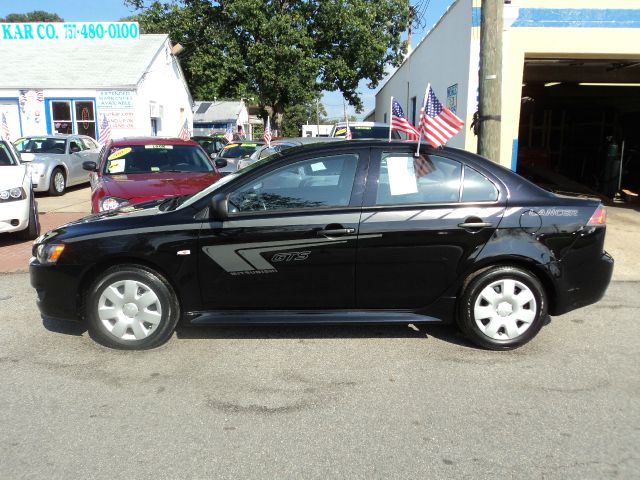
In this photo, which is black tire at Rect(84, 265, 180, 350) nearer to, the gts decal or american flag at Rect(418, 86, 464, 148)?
the gts decal

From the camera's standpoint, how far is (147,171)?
7859 millimetres

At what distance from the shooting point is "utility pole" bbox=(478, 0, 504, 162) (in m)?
6.30

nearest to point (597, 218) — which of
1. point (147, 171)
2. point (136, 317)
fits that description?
point (136, 317)

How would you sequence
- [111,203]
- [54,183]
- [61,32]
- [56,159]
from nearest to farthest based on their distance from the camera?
[111,203] → [54,183] → [56,159] → [61,32]

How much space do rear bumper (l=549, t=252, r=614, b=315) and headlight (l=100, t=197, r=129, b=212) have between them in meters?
4.82

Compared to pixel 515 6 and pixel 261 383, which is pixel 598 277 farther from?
pixel 515 6

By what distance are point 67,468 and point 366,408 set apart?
1776mm

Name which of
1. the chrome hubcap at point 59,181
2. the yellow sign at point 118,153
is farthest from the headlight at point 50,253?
the chrome hubcap at point 59,181

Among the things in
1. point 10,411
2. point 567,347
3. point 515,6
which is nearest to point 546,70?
point 515,6

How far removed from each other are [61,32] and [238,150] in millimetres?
15218

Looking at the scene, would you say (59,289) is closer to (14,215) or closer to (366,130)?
(14,215)

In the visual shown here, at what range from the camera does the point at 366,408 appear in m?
3.54

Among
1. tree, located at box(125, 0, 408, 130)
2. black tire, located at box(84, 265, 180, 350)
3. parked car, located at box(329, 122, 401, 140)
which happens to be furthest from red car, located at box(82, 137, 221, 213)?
tree, located at box(125, 0, 408, 130)

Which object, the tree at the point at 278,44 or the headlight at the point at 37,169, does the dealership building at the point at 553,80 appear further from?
the headlight at the point at 37,169
